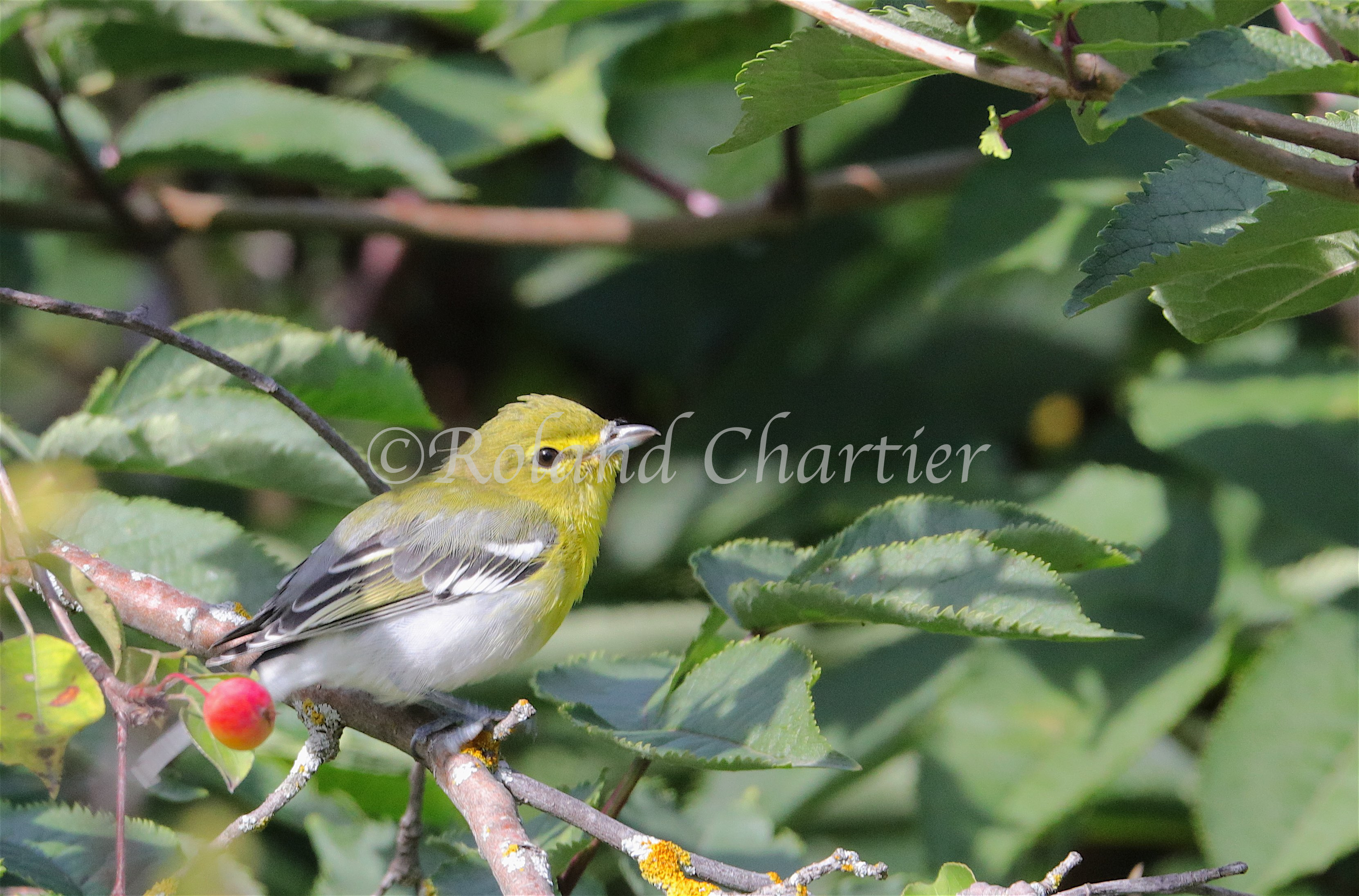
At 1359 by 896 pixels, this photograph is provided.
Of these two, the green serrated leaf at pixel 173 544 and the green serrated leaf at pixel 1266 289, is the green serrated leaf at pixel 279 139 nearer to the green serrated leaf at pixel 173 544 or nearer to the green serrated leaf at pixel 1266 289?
the green serrated leaf at pixel 173 544

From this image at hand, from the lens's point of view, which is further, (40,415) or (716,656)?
(40,415)

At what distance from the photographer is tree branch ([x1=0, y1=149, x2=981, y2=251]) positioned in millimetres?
3287

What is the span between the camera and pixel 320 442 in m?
2.09

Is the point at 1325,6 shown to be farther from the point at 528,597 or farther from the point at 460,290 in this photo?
the point at 460,290

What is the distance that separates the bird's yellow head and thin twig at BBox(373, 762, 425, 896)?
1066mm

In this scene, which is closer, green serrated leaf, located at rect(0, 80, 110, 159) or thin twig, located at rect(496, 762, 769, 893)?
thin twig, located at rect(496, 762, 769, 893)

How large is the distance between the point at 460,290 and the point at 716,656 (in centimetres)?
298

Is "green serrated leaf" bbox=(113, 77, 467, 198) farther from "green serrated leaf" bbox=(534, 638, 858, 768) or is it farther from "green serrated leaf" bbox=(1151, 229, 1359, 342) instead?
"green serrated leaf" bbox=(1151, 229, 1359, 342)

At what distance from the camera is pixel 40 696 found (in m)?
1.28

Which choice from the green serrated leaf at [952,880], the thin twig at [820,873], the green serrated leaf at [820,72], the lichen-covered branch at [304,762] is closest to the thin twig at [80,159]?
the lichen-covered branch at [304,762]

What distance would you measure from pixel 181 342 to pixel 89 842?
2.75 ft

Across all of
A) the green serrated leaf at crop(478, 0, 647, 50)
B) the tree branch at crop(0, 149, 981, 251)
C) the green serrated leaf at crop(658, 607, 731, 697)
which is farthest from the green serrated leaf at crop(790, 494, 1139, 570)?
the tree branch at crop(0, 149, 981, 251)

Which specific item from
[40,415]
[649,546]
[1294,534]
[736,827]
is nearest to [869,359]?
[649,546]

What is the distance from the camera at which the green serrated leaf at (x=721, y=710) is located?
1454 mm
